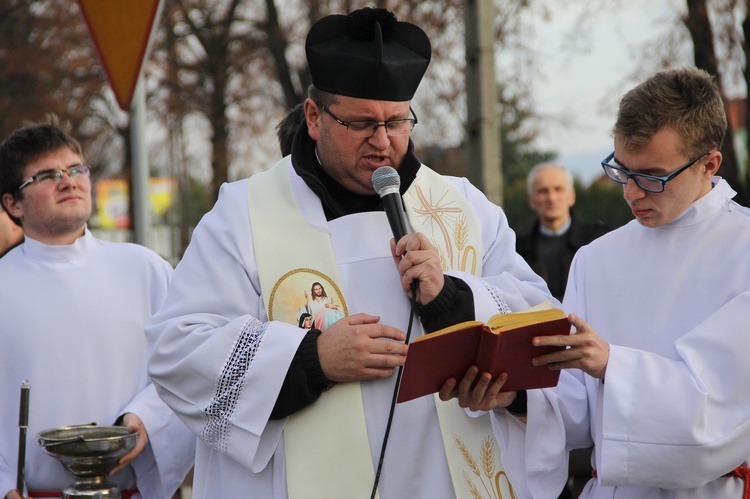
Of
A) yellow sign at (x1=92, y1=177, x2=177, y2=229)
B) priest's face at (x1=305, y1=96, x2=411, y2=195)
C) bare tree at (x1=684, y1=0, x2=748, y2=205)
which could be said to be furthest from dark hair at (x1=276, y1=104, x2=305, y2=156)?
yellow sign at (x1=92, y1=177, x2=177, y2=229)

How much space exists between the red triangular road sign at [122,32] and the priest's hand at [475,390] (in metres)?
2.74

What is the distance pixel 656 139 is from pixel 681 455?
954mm

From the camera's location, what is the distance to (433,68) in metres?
15.8

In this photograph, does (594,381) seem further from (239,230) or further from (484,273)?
(239,230)

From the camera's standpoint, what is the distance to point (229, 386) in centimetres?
319

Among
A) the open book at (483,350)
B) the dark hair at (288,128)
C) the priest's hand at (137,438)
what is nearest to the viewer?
the open book at (483,350)

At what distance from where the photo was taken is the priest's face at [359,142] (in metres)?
3.35

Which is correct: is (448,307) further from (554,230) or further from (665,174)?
(554,230)

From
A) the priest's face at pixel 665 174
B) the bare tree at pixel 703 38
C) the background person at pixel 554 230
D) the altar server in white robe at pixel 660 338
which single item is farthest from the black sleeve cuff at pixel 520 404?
the bare tree at pixel 703 38

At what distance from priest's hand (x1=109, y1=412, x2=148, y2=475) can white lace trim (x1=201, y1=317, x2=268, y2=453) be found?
3.14ft

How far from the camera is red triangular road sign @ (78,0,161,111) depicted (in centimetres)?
498

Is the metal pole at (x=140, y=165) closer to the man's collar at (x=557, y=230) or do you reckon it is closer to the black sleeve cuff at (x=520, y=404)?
the black sleeve cuff at (x=520, y=404)

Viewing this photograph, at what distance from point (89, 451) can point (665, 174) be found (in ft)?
7.31

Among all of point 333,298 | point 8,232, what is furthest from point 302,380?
point 8,232
